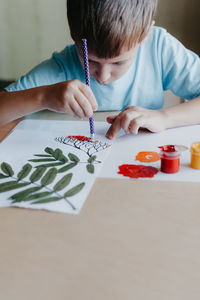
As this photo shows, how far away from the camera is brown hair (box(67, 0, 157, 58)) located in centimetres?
70

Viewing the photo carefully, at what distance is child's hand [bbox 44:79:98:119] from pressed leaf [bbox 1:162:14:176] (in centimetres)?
20

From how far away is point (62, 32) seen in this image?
194cm

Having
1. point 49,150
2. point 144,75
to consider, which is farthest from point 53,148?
point 144,75

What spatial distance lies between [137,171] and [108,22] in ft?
1.09

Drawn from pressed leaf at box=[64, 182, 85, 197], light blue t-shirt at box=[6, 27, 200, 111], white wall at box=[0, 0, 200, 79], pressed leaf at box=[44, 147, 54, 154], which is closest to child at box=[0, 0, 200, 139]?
light blue t-shirt at box=[6, 27, 200, 111]

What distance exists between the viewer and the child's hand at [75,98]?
72cm

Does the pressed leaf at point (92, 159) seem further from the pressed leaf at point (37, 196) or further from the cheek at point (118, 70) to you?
the cheek at point (118, 70)

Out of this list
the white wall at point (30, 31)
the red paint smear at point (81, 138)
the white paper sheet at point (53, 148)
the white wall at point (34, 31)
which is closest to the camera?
the white paper sheet at point (53, 148)

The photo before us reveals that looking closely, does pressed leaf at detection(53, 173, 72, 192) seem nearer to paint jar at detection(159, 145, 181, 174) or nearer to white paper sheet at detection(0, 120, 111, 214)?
white paper sheet at detection(0, 120, 111, 214)

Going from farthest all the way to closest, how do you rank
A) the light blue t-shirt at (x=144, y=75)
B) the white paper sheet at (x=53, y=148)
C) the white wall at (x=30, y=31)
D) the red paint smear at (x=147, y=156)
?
the white wall at (x=30, y=31)
the light blue t-shirt at (x=144, y=75)
the red paint smear at (x=147, y=156)
the white paper sheet at (x=53, y=148)

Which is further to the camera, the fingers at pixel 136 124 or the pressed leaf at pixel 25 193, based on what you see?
the fingers at pixel 136 124

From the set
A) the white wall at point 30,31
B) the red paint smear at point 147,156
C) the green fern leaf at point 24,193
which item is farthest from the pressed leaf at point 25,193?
the white wall at point 30,31

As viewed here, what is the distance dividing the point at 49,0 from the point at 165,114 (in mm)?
1392

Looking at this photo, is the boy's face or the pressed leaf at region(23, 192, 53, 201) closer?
the pressed leaf at region(23, 192, 53, 201)
